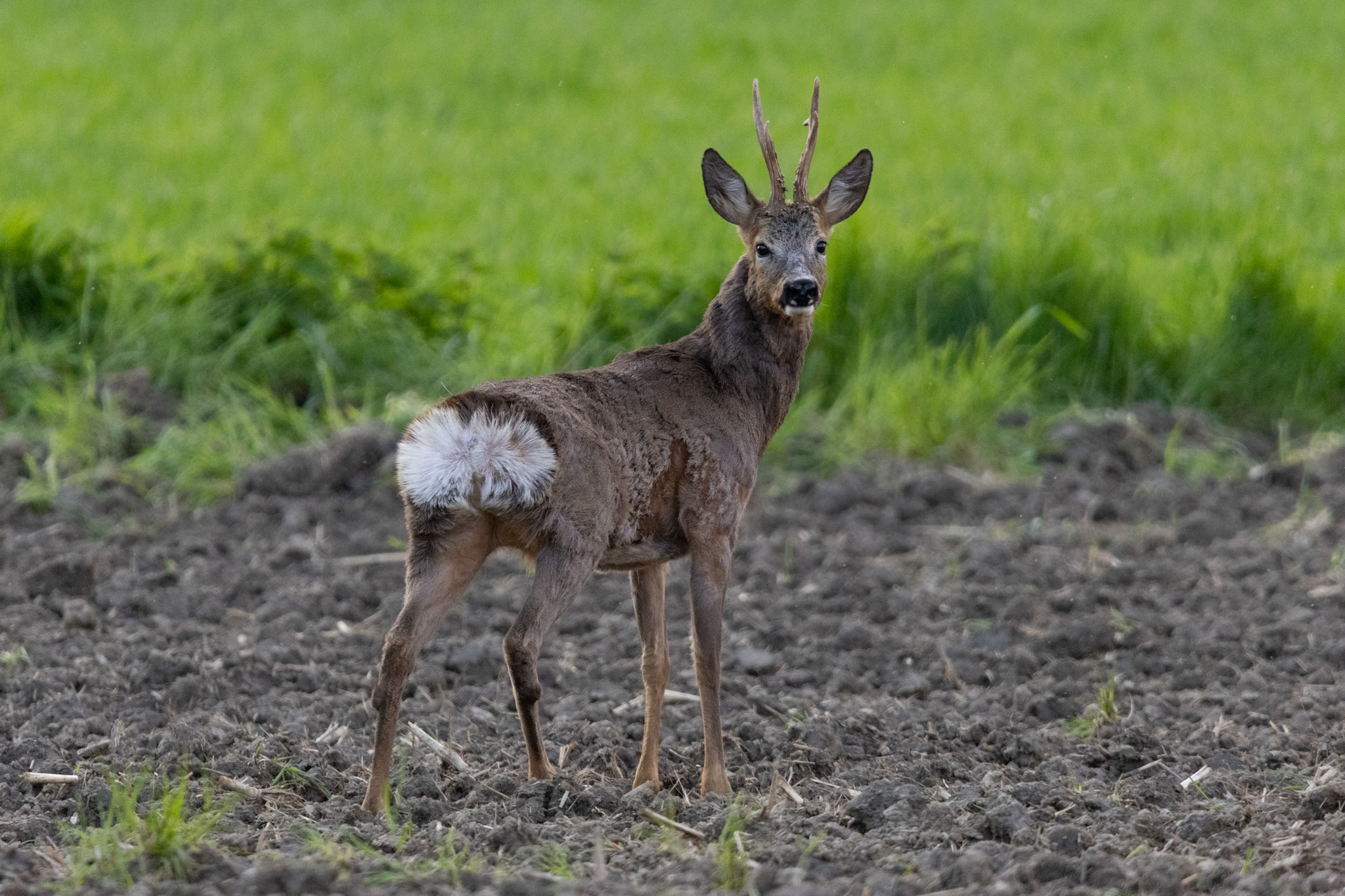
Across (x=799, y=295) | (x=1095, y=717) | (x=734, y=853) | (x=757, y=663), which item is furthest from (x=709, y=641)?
(x=1095, y=717)

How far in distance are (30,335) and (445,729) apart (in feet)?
13.9

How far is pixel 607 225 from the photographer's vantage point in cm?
956

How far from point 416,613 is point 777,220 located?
4.89 feet

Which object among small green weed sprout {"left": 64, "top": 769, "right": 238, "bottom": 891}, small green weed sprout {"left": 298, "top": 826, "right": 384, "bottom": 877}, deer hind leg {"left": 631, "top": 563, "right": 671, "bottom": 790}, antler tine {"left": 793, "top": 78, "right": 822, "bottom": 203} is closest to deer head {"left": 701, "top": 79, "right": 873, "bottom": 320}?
antler tine {"left": 793, "top": 78, "right": 822, "bottom": 203}

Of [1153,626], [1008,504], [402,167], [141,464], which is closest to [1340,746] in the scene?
[1153,626]

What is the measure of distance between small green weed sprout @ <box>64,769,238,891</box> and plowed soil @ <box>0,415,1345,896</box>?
54 millimetres

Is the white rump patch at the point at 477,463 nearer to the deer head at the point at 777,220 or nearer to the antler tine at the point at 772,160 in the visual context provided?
the deer head at the point at 777,220

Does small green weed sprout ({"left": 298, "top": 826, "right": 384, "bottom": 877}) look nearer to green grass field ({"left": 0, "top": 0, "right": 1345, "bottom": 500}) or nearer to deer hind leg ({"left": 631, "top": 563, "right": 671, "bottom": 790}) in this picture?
deer hind leg ({"left": 631, "top": 563, "right": 671, "bottom": 790})

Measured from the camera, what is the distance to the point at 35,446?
692 cm

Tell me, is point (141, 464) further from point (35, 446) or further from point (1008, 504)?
point (1008, 504)

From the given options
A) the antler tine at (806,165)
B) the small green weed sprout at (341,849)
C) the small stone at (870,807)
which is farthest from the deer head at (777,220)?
the small green weed sprout at (341,849)

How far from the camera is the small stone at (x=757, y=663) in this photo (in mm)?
5182

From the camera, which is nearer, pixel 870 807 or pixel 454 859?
pixel 454 859

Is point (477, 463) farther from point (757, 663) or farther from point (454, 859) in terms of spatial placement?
point (757, 663)
